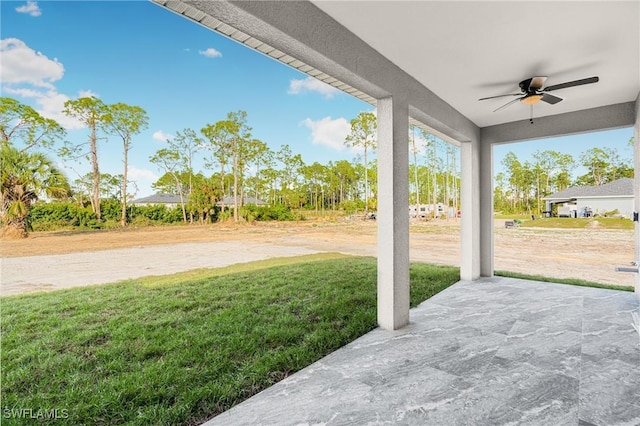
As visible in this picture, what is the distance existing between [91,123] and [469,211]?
16.2ft

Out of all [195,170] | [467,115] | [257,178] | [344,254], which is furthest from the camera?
[344,254]

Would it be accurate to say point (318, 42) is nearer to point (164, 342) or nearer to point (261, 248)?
point (164, 342)

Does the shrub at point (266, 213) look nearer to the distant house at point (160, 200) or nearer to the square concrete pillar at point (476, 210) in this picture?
the distant house at point (160, 200)

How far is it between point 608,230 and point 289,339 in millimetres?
5434

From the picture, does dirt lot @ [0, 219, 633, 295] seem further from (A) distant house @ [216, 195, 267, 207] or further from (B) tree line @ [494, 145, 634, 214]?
(B) tree line @ [494, 145, 634, 214]

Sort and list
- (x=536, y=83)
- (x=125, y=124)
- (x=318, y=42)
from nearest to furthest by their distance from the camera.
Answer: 1. (x=318, y=42)
2. (x=125, y=124)
3. (x=536, y=83)

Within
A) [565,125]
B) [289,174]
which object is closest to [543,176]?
[565,125]

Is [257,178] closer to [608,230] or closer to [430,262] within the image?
[430,262]

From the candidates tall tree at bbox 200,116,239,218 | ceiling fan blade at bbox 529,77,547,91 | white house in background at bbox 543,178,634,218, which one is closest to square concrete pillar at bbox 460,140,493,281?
white house in background at bbox 543,178,634,218

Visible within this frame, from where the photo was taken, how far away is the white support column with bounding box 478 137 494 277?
497 cm

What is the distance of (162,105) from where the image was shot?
9.60ft

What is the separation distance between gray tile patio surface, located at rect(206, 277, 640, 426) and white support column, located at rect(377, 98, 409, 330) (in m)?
0.25

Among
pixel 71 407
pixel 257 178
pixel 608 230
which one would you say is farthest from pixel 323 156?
pixel 608 230

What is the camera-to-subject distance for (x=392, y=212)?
2881 millimetres
